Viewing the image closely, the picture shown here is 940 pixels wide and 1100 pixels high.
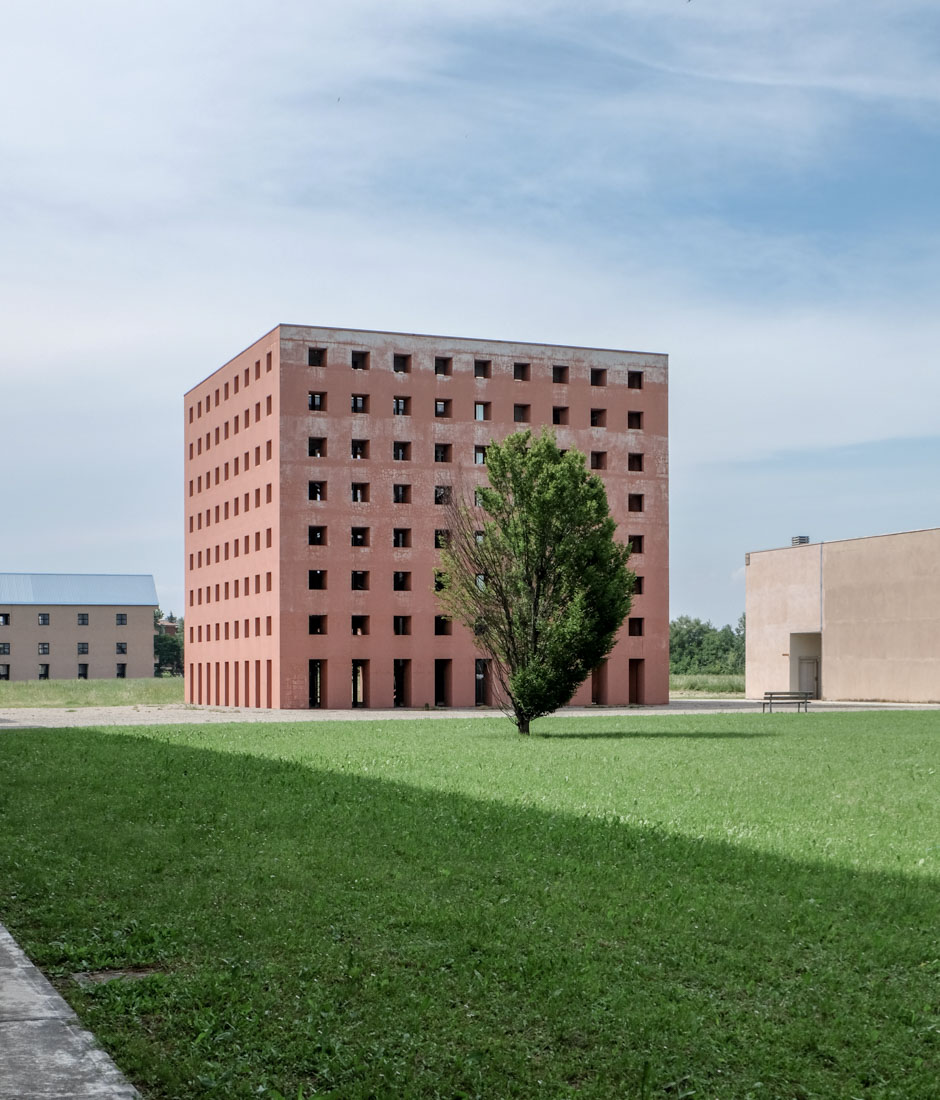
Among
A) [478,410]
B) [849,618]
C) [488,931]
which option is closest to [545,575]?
[488,931]

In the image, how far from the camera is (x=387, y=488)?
205ft

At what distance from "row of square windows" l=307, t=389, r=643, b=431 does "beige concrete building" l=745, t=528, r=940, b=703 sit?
13222 millimetres

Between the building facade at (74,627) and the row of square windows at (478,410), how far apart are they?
7783 cm

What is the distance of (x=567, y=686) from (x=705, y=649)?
13013 cm

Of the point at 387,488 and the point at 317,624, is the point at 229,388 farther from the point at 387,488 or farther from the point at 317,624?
the point at 317,624

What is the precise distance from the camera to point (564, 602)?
3297 cm

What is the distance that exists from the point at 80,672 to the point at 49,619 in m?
6.17

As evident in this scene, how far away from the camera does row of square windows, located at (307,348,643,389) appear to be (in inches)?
2442

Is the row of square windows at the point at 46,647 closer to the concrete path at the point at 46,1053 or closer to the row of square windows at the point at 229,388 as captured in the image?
the row of square windows at the point at 229,388

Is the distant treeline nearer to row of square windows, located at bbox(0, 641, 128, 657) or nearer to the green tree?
row of square windows, located at bbox(0, 641, 128, 657)

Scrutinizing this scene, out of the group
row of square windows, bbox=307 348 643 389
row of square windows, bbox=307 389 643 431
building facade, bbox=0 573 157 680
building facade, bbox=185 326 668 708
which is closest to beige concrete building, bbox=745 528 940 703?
building facade, bbox=185 326 668 708

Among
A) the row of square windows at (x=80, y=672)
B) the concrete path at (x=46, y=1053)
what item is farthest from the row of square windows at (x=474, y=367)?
the row of square windows at (x=80, y=672)

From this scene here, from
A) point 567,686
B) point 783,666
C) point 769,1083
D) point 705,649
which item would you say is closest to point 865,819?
point 769,1083

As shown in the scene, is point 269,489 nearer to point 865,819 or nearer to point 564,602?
point 564,602
